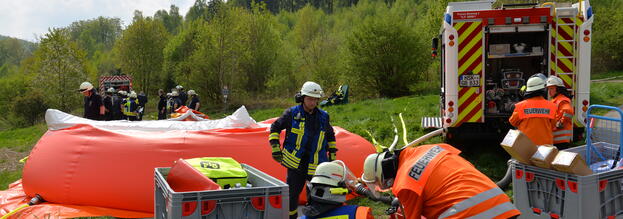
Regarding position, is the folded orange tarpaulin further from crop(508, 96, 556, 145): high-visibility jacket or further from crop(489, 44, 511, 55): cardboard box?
crop(489, 44, 511, 55): cardboard box

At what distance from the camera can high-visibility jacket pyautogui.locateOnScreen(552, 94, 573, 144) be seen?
623cm

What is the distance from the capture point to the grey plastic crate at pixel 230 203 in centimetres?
308

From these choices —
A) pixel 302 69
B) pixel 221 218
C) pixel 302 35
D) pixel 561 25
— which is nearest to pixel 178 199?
pixel 221 218

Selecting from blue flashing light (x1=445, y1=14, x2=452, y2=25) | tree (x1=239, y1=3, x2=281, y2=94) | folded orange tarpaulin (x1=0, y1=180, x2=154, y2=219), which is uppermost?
tree (x1=239, y1=3, x2=281, y2=94)

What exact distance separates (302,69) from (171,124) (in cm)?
2721

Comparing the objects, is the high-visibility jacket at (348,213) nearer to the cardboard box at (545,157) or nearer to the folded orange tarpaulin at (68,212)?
the cardboard box at (545,157)

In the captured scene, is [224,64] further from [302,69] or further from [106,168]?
[106,168]

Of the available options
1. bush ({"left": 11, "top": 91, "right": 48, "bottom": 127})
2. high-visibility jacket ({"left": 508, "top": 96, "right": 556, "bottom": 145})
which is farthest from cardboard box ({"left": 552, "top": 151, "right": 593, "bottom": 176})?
bush ({"left": 11, "top": 91, "right": 48, "bottom": 127})

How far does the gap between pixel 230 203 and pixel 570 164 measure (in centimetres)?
244

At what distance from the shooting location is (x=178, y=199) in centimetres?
305

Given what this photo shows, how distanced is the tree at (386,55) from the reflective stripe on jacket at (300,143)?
64.1 feet

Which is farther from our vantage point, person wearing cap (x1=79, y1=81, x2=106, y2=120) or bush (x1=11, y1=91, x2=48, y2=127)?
bush (x1=11, y1=91, x2=48, y2=127)

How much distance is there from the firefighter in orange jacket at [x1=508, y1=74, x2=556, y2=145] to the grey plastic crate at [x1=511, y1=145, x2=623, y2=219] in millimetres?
1849

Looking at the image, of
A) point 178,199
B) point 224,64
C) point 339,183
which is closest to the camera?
point 178,199
